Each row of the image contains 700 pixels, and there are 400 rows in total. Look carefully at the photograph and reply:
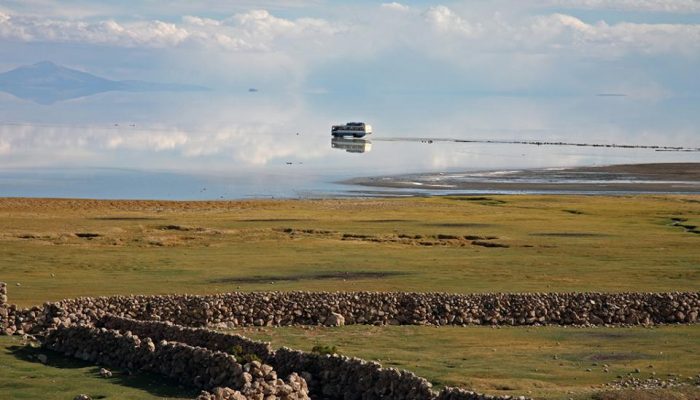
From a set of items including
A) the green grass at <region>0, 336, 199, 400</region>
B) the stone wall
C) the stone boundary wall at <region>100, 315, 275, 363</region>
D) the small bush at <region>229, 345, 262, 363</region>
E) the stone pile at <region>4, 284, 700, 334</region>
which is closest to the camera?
the green grass at <region>0, 336, 199, 400</region>

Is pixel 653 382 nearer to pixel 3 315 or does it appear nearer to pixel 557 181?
pixel 3 315

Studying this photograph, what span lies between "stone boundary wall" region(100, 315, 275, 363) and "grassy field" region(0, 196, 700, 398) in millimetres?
2239

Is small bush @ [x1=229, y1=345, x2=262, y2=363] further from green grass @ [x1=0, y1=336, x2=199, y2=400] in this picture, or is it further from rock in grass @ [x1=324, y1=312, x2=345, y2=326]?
rock in grass @ [x1=324, y1=312, x2=345, y2=326]

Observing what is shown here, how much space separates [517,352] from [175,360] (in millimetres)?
8152

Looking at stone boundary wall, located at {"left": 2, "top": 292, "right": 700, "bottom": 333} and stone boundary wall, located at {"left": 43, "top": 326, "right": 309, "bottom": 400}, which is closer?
stone boundary wall, located at {"left": 43, "top": 326, "right": 309, "bottom": 400}

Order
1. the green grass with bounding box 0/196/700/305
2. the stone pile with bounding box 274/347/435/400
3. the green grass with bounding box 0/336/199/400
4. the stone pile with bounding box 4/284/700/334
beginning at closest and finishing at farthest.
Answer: the stone pile with bounding box 274/347/435/400, the green grass with bounding box 0/336/199/400, the stone pile with bounding box 4/284/700/334, the green grass with bounding box 0/196/700/305

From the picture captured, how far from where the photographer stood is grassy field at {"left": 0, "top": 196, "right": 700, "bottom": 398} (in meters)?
27.8

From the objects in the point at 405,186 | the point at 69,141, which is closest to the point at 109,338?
the point at 405,186

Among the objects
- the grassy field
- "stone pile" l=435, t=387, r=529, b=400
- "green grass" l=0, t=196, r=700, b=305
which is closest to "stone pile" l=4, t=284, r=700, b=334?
the grassy field

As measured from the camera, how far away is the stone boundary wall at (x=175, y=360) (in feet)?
72.0

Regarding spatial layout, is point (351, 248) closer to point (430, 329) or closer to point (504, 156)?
point (430, 329)

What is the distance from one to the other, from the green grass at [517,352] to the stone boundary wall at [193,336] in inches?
108

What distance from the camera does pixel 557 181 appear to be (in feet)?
390

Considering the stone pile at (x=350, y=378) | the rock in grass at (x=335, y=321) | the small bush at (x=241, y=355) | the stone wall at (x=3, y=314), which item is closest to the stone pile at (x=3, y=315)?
the stone wall at (x=3, y=314)
